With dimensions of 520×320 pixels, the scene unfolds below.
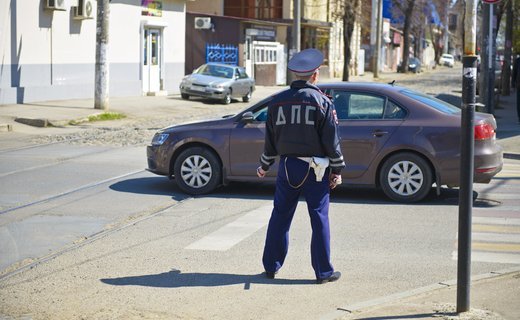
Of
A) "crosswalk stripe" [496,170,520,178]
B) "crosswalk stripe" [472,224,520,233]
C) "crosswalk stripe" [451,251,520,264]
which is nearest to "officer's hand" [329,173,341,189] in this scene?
"crosswalk stripe" [451,251,520,264]

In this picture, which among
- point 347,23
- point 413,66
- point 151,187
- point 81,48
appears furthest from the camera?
point 413,66

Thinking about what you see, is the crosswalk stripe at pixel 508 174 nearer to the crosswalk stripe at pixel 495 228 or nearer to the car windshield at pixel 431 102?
the car windshield at pixel 431 102

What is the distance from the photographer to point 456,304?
21.0 ft

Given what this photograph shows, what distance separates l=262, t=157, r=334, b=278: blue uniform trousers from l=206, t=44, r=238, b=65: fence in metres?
35.4

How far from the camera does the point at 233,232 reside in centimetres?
956

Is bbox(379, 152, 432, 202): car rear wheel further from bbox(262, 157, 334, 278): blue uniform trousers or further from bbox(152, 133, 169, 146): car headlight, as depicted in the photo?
bbox(262, 157, 334, 278): blue uniform trousers

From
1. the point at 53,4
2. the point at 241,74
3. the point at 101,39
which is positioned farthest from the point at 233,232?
the point at 241,74

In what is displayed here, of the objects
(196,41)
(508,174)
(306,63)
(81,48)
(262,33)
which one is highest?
(262,33)

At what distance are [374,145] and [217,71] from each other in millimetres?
23094

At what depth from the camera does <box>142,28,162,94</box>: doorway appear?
34.6 metres

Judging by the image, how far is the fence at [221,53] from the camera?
1678 inches

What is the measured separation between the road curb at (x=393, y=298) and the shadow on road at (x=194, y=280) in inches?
32.3

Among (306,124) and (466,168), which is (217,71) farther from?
(466,168)

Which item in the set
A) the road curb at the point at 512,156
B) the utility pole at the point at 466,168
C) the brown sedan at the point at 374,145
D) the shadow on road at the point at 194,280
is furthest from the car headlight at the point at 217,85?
the utility pole at the point at 466,168
